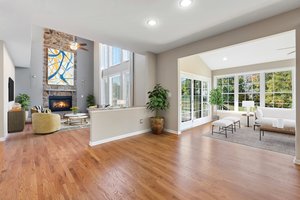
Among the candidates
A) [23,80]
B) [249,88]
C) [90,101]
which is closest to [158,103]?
[249,88]

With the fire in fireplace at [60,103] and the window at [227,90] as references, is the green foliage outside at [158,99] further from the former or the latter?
the fire in fireplace at [60,103]

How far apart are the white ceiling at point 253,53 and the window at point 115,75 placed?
326cm

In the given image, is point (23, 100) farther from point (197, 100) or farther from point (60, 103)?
point (197, 100)

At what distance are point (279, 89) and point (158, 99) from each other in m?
4.51

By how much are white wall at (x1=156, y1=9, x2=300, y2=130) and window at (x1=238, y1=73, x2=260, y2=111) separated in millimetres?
3519

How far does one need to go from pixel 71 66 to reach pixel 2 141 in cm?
598

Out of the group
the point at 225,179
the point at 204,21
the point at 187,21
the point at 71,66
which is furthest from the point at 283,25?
the point at 71,66

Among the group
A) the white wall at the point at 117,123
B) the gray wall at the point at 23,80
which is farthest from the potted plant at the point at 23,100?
the white wall at the point at 117,123

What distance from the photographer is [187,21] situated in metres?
2.91

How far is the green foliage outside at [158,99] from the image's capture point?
4.62 metres

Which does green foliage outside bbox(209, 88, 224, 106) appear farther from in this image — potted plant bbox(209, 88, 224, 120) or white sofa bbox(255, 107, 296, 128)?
white sofa bbox(255, 107, 296, 128)

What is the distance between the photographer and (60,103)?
28.3 feet

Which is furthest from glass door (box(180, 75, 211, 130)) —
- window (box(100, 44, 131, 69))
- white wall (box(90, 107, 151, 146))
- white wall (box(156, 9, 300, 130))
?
window (box(100, 44, 131, 69))

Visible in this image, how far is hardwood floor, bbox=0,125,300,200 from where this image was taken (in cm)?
184
